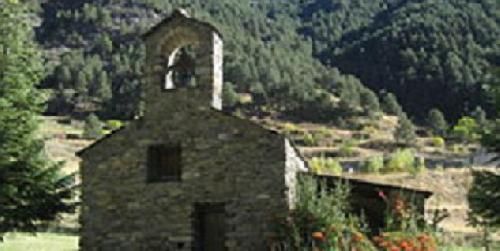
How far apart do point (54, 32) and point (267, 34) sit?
30.1m

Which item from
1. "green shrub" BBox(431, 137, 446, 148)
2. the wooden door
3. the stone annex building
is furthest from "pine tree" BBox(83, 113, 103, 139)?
the wooden door

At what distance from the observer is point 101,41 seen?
114 m

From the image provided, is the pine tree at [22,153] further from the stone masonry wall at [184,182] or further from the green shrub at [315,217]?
the green shrub at [315,217]

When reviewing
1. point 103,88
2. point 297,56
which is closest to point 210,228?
point 103,88

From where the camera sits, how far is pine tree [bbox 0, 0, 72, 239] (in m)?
21.0

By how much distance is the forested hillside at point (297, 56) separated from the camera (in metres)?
98.9

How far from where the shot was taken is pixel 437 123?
9956 centimetres

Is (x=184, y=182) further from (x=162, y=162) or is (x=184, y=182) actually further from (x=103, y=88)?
(x=103, y=88)

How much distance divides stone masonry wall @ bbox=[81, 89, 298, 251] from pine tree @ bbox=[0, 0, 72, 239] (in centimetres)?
156

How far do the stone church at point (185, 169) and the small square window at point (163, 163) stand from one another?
22mm

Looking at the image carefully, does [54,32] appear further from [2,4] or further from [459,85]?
[2,4]

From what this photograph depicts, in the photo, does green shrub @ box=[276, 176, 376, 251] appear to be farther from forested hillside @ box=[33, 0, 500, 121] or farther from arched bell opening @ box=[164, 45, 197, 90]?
forested hillside @ box=[33, 0, 500, 121]

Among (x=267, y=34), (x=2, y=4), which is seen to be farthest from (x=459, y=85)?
(x=2, y=4)

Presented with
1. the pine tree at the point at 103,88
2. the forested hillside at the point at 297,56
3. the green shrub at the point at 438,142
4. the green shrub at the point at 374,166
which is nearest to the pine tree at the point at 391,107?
the forested hillside at the point at 297,56
